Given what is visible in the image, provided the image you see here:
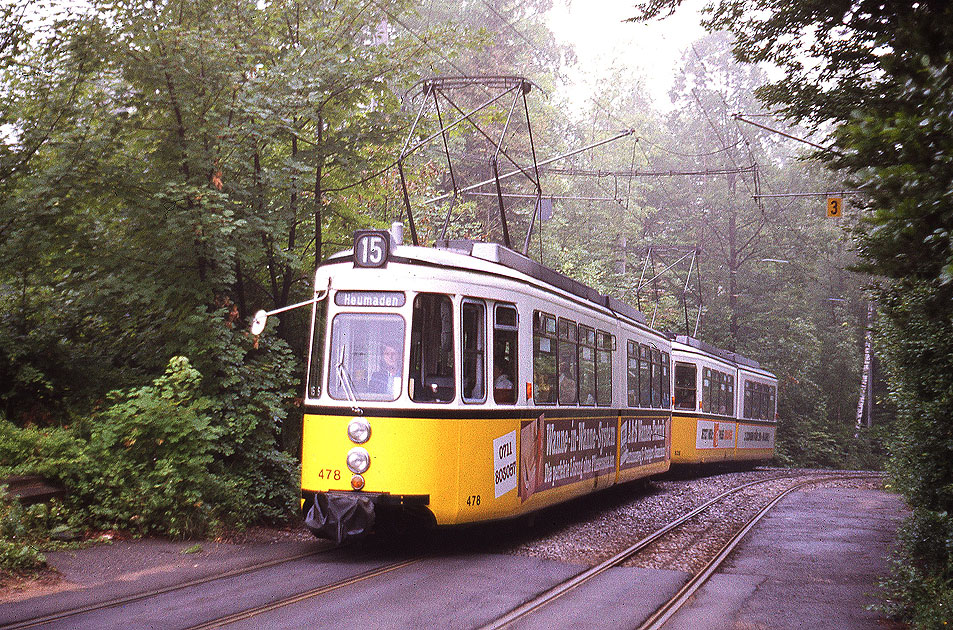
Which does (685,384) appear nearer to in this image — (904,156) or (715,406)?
(715,406)

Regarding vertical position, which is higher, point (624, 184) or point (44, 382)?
point (624, 184)

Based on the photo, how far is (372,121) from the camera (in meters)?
13.4

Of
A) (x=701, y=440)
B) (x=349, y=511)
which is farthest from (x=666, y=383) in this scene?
(x=349, y=511)

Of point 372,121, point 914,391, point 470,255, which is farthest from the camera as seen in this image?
point 372,121

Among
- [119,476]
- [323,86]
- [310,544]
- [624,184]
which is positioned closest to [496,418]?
[310,544]

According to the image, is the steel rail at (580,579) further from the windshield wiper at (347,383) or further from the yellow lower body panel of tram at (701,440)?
the yellow lower body panel of tram at (701,440)

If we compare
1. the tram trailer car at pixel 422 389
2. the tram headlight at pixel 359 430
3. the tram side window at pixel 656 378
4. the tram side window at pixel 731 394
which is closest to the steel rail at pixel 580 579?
the tram trailer car at pixel 422 389

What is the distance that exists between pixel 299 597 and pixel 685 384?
51.8ft

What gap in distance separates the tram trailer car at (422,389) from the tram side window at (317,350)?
13 mm

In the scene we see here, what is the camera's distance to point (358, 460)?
948 centimetres

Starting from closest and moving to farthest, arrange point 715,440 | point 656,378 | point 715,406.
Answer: point 656,378 < point 715,406 < point 715,440

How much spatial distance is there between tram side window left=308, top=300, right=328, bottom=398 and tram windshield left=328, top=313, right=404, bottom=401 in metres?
0.16

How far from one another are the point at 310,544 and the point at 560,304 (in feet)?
14.3

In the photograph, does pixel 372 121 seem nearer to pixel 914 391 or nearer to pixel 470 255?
pixel 470 255
